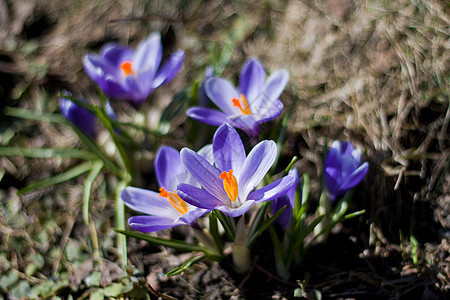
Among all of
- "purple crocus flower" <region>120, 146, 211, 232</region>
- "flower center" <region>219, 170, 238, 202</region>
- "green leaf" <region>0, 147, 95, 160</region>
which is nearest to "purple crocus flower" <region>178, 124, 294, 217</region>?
"flower center" <region>219, 170, 238, 202</region>

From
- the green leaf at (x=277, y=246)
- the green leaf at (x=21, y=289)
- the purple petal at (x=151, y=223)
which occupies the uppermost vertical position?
the purple petal at (x=151, y=223)

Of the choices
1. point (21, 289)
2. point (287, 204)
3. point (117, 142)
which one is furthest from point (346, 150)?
point (21, 289)

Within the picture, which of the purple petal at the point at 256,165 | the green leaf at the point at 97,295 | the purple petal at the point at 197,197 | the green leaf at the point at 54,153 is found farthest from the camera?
the green leaf at the point at 54,153

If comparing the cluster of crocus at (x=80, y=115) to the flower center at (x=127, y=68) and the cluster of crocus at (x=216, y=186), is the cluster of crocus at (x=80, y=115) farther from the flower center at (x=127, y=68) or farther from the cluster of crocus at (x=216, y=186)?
the cluster of crocus at (x=216, y=186)

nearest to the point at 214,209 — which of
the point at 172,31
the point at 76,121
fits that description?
the point at 76,121

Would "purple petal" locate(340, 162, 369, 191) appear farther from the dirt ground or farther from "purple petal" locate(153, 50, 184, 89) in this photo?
"purple petal" locate(153, 50, 184, 89)

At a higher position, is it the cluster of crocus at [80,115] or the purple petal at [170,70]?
the purple petal at [170,70]

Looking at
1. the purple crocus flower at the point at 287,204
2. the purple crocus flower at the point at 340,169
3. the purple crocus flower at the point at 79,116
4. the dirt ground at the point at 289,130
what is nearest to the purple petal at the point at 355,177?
the purple crocus flower at the point at 340,169
